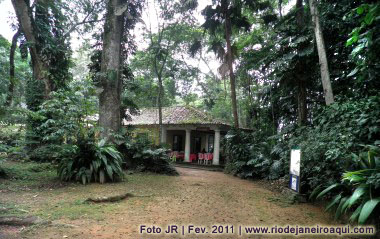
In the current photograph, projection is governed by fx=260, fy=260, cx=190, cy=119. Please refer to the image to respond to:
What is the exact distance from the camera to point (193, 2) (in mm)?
12883

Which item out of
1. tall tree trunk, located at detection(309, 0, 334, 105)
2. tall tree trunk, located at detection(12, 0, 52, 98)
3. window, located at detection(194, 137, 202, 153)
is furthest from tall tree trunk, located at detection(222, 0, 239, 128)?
tall tree trunk, located at detection(12, 0, 52, 98)

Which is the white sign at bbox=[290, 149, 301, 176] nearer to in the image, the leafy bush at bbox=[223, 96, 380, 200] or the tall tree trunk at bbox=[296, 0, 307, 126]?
the leafy bush at bbox=[223, 96, 380, 200]

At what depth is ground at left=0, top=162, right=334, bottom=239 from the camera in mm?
3766

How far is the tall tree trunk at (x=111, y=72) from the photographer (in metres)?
9.83

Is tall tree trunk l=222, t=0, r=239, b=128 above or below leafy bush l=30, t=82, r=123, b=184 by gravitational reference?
above

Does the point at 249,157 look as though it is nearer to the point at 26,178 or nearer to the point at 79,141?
the point at 79,141

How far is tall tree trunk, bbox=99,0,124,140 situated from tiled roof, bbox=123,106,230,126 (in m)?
6.25

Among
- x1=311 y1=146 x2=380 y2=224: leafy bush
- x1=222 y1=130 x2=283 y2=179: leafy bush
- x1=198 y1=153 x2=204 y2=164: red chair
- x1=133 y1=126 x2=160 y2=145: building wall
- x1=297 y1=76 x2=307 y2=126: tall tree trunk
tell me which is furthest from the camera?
x1=198 y1=153 x2=204 y2=164: red chair

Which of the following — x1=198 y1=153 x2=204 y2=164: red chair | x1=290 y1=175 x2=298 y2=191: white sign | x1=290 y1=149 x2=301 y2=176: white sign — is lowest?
x1=198 y1=153 x2=204 y2=164: red chair

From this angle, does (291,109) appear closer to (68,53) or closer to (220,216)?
(220,216)

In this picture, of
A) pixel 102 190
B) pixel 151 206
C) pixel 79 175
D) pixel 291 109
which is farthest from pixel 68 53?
pixel 291 109

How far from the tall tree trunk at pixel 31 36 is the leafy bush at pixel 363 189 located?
37.3 ft

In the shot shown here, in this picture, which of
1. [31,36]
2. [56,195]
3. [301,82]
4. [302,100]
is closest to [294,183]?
[302,100]

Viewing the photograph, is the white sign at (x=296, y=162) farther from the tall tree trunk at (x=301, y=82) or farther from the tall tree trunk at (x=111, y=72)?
the tall tree trunk at (x=111, y=72)
